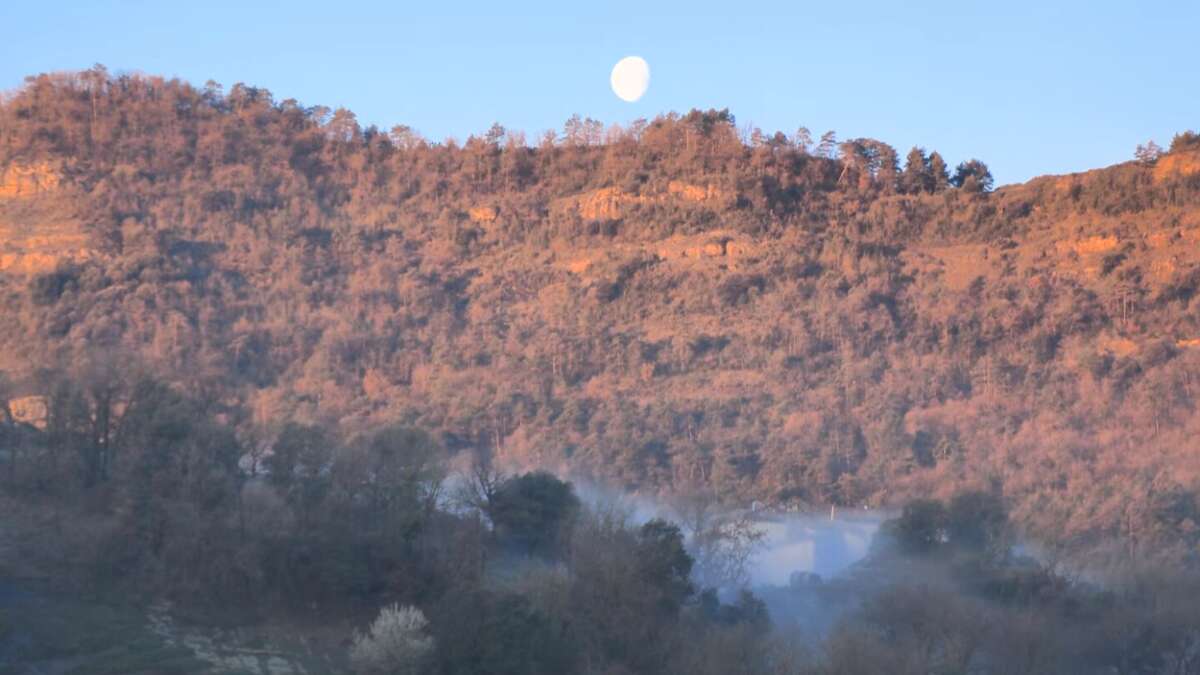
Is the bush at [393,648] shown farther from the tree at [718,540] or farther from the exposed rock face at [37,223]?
the exposed rock face at [37,223]

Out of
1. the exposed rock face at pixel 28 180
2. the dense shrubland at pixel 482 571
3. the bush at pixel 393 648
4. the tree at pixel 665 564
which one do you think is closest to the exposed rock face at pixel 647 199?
the exposed rock face at pixel 28 180

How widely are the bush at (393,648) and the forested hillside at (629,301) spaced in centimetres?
836

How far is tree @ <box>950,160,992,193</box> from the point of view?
44.8 meters

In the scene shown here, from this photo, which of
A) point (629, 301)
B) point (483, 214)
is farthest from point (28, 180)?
point (629, 301)

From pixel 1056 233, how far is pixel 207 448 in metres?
30.3

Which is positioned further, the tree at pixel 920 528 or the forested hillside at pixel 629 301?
the forested hillside at pixel 629 301

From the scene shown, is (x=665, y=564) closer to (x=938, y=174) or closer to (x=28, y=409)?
(x=28, y=409)

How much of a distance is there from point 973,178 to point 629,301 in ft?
50.6

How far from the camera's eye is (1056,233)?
4041cm

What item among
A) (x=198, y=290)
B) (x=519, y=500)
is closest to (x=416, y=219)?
(x=198, y=290)

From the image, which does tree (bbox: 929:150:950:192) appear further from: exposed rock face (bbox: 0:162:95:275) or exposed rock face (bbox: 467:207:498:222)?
exposed rock face (bbox: 0:162:95:275)

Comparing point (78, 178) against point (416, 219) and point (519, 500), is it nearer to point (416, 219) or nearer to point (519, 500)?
point (416, 219)

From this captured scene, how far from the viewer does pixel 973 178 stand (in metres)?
45.4

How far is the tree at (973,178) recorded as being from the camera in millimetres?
44781
